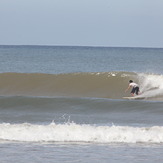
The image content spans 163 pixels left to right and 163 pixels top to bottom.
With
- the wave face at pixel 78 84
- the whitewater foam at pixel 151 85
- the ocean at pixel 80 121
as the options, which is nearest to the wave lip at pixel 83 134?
the ocean at pixel 80 121

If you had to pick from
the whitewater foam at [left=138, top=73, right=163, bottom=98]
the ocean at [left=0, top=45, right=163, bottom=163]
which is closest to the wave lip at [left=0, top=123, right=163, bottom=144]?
the ocean at [left=0, top=45, right=163, bottom=163]

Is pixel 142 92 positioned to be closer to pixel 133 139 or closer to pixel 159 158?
pixel 133 139

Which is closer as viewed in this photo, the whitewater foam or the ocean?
the ocean

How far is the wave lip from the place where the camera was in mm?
14742

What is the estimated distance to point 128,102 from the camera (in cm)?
2336

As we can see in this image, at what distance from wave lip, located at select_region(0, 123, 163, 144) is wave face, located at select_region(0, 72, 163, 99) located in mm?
12917

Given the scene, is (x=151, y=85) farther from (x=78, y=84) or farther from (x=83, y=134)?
(x=83, y=134)

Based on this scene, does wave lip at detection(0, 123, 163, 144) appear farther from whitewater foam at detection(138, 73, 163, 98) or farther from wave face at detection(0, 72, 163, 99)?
wave face at detection(0, 72, 163, 99)

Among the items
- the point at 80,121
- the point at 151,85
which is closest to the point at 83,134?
the point at 80,121

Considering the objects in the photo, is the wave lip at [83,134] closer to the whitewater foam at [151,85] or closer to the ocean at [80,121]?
the ocean at [80,121]

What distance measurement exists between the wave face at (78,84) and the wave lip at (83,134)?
12917mm

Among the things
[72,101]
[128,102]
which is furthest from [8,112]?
[128,102]

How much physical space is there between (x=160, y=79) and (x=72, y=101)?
27.1 ft

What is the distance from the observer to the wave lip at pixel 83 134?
14.7 metres
